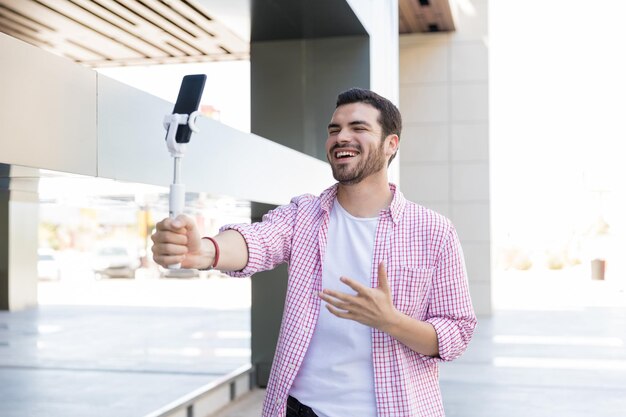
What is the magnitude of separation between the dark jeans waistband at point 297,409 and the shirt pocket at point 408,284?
38 cm

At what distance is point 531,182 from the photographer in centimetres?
3434

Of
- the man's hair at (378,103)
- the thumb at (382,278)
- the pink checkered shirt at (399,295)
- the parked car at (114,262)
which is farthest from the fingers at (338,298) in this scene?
the parked car at (114,262)

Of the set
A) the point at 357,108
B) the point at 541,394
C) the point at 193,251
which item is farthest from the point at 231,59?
the point at 193,251

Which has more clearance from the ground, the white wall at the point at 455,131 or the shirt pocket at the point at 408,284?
the white wall at the point at 455,131

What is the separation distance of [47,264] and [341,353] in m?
3.89

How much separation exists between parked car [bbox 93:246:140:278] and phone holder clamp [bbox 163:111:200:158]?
4.90 metres

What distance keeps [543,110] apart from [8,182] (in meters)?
31.2

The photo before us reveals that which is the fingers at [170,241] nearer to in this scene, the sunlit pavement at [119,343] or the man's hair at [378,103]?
the man's hair at [378,103]

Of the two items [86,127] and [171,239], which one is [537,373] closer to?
[86,127]

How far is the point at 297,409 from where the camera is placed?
7.54 feet

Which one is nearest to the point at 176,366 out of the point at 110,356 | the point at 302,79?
the point at 110,356

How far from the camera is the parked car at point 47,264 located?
18.6 feet

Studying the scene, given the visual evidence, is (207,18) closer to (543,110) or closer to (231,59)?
(231,59)

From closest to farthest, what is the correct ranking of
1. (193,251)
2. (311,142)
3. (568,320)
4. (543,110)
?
(193,251) → (311,142) → (568,320) → (543,110)
